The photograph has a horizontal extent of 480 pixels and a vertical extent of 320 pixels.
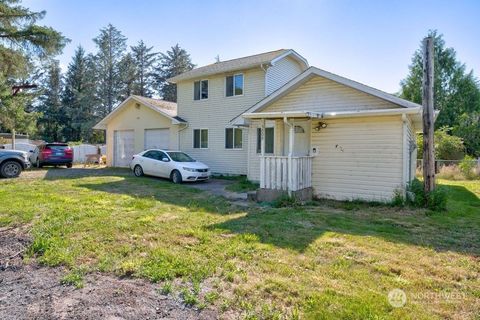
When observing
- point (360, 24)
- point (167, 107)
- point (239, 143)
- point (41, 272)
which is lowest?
point (41, 272)

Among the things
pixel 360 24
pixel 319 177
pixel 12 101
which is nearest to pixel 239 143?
pixel 319 177

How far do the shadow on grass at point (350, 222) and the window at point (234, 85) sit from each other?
7.26m

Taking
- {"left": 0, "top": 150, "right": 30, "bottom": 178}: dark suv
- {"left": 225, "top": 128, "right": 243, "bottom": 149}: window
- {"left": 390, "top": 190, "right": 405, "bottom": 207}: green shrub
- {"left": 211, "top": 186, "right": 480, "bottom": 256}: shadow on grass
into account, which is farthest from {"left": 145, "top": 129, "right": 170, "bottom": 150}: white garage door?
{"left": 390, "top": 190, "right": 405, "bottom": 207}: green shrub

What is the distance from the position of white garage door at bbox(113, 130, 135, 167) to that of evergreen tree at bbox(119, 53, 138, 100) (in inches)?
992

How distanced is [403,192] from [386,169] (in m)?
0.75

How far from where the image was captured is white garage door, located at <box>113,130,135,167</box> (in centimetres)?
2056

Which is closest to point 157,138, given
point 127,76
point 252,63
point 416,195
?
point 252,63

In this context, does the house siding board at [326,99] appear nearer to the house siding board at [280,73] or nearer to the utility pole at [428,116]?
the utility pole at [428,116]

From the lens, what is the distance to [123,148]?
69.2 feet

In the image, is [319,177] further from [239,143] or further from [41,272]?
[41,272]

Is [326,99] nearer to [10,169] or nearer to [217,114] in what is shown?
[217,114]

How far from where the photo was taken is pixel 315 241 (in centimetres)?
566

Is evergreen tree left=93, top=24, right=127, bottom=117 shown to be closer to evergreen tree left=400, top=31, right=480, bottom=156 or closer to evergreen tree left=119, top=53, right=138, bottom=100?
evergreen tree left=119, top=53, right=138, bottom=100


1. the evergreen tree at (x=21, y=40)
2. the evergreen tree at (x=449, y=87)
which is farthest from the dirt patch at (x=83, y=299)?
the evergreen tree at (x=449, y=87)
